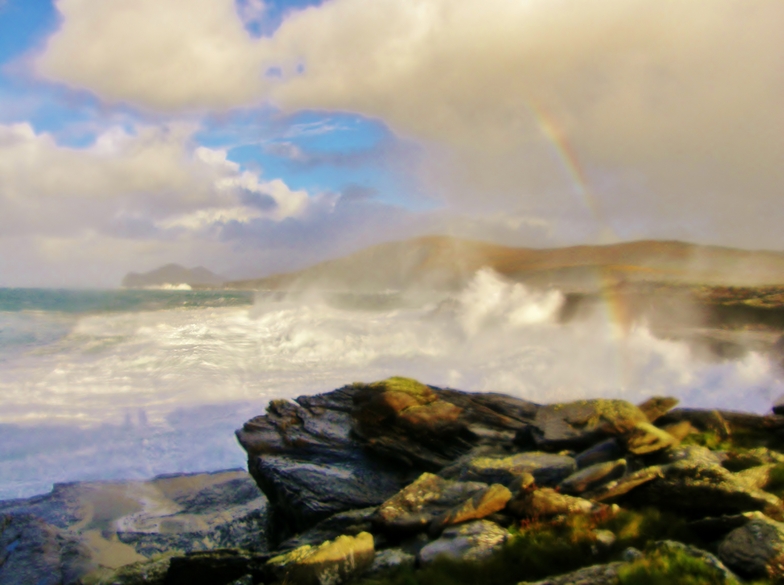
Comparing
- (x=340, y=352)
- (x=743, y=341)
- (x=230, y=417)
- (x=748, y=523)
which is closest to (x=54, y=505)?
(x=230, y=417)

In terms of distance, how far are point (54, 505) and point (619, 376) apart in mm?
23851

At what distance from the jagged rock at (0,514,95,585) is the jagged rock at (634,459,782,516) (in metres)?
10.1

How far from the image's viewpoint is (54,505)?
1389 cm

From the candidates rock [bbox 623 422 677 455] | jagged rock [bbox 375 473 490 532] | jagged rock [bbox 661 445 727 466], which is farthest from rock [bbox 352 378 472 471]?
jagged rock [bbox 661 445 727 466]

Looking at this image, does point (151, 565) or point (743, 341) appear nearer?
point (151, 565)

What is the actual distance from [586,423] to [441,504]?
4224mm

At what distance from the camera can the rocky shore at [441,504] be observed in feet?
22.8

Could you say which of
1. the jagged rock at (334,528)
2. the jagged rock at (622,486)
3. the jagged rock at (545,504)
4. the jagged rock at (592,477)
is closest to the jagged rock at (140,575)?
the jagged rock at (334,528)

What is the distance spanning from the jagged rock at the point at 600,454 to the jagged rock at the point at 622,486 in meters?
1.53

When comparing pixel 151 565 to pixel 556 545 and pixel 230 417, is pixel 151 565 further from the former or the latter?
pixel 230 417

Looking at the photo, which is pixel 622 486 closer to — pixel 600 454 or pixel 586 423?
pixel 600 454

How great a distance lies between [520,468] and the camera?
388 inches

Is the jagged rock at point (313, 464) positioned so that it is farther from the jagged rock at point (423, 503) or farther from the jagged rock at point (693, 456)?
the jagged rock at point (693, 456)

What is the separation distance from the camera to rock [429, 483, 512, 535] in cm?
818
